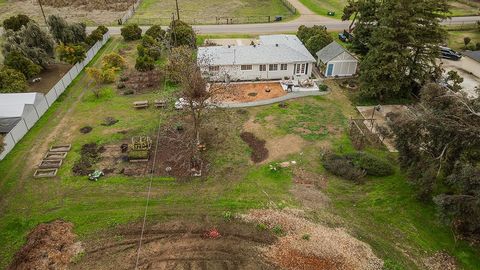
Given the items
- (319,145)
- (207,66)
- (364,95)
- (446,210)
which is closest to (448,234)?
(446,210)

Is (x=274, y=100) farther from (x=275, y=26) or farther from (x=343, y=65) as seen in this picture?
(x=275, y=26)

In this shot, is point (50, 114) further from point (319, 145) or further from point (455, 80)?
point (455, 80)

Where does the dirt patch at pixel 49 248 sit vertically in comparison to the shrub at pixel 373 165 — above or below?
below

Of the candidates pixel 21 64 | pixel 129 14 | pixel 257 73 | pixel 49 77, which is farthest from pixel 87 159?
pixel 129 14

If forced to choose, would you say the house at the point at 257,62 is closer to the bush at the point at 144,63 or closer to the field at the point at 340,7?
the bush at the point at 144,63

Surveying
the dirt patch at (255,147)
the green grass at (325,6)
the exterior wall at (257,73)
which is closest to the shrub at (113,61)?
the exterior wall at (257,73)

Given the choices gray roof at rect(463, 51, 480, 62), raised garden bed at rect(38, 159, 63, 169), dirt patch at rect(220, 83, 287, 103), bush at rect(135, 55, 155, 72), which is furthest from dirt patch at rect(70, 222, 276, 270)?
gray roof at rect(463, 51, 480, 62)
